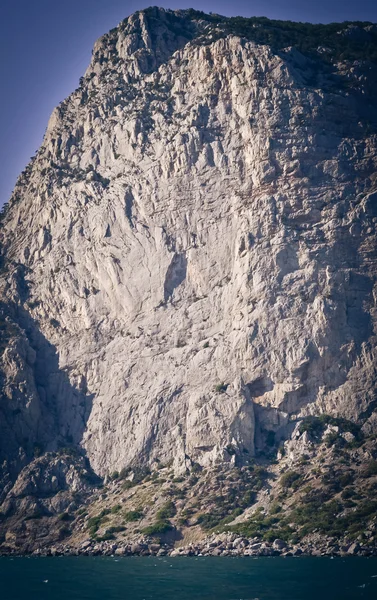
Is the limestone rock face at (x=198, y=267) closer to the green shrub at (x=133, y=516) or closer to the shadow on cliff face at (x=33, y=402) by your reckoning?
the shadow on cliff face at (x=33, y=402)

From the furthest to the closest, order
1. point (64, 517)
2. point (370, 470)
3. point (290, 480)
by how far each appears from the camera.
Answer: point (64, 517) < point (290, 480) < point (370, 470)

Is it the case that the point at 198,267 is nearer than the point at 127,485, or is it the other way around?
the point at 127,485

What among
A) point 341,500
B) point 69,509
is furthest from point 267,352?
point 69,509

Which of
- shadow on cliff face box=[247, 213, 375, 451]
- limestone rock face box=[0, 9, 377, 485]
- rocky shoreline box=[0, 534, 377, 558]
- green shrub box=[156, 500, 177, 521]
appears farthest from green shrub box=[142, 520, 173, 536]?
shadow on cliff face box=[247, 213, 375, 451]

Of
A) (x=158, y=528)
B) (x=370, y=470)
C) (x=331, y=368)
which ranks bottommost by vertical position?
(x=158, y=528)

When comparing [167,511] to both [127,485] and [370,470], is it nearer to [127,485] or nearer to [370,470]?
[127,485]

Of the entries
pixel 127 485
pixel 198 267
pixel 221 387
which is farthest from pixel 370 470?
pixel 198 267

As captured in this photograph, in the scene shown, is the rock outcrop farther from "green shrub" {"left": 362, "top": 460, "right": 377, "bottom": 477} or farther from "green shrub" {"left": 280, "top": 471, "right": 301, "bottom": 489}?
"green shrub" {"left": 362, "top": 460, "right": 377, "bottom": 477}
